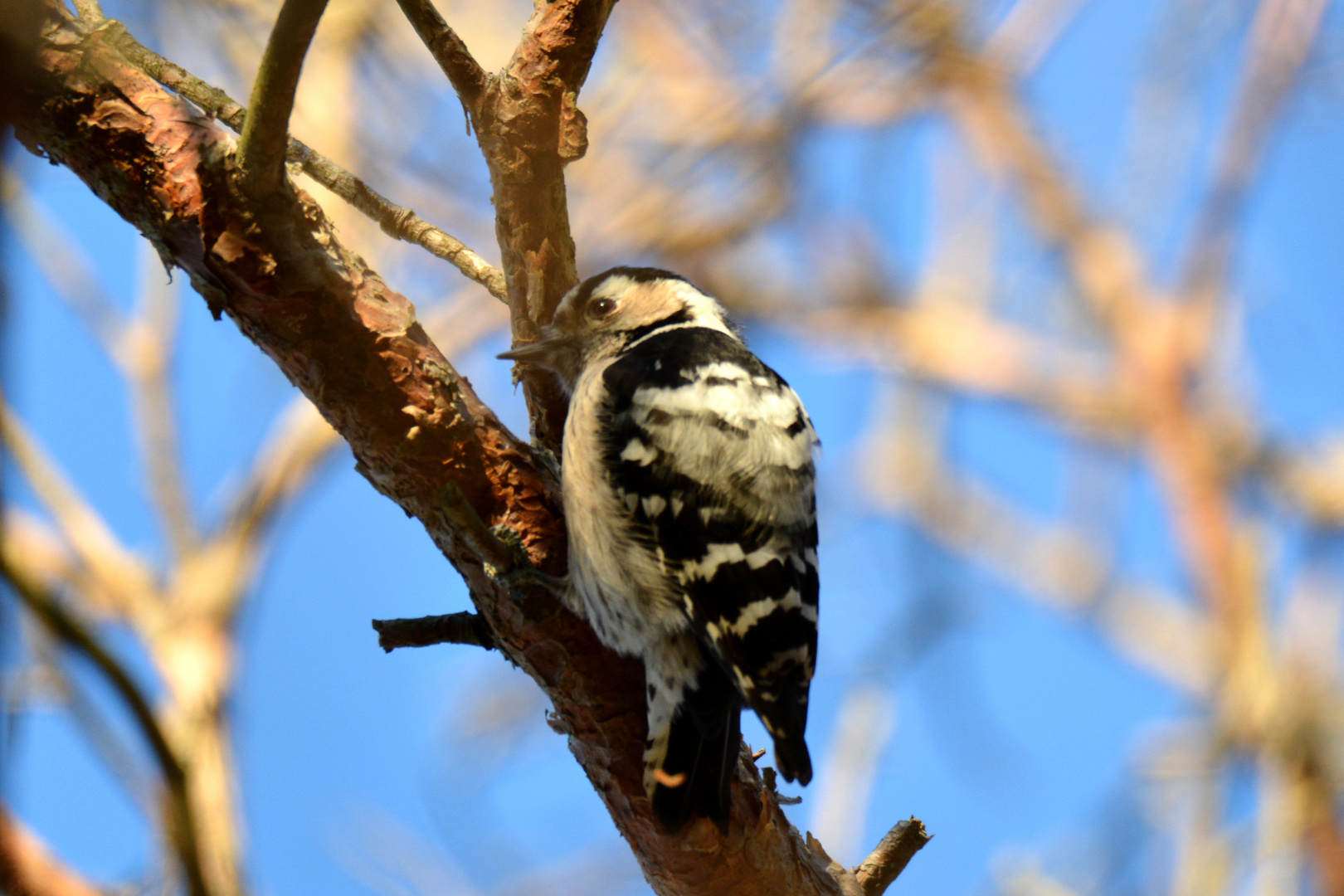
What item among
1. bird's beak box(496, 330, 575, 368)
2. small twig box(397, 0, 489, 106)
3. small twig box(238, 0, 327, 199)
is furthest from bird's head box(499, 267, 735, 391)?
small twig box(238, 0, 327, 199)

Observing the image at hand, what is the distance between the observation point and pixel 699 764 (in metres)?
2.19

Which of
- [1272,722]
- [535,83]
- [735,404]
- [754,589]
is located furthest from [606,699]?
[1272,722]

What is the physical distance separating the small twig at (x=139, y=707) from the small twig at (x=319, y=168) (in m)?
1.64

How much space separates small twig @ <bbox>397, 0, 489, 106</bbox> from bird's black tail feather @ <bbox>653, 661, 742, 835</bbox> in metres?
1.31

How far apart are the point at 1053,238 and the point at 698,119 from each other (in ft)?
15.5

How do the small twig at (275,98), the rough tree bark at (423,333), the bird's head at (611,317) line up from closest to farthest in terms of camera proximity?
the small twig at (275,98), the rough tree bark at (423,333), the bird's head at (611,317)

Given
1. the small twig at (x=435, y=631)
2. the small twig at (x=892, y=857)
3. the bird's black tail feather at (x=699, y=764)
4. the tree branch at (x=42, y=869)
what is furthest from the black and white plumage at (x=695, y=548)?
the tree branch at (x=42, y=869)

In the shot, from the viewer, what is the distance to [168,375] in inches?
245

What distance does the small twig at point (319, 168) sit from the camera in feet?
7.37

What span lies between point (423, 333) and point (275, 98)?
595 mm

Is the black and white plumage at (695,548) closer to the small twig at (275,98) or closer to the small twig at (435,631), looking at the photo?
the small twig at (435,631)

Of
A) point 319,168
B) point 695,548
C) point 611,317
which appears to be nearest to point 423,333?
point 319,168

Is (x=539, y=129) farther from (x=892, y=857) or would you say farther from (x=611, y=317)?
(x=892, y=857)

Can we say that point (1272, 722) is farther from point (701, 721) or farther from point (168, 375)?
point (168, 375)
